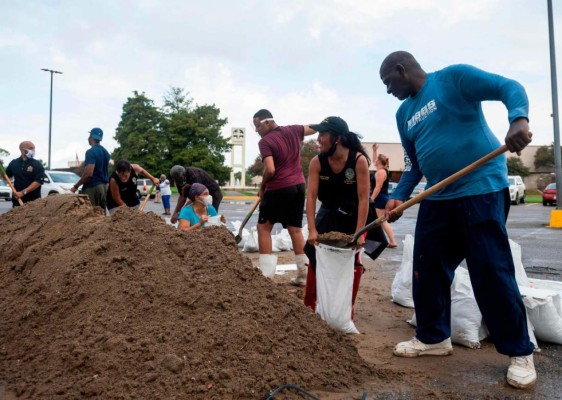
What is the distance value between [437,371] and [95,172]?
5681mm

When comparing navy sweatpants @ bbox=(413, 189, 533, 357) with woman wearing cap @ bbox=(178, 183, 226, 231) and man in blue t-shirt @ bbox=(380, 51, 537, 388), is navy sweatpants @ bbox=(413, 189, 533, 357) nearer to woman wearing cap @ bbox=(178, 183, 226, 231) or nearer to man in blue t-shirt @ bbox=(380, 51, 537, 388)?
man in blue t-shirt @ bbox=(380, 51, 537, 388)

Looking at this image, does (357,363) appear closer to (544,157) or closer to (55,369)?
(55,369)

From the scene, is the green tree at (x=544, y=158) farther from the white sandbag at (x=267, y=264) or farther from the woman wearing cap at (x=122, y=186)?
the white sandbag at (x=267, y=264)

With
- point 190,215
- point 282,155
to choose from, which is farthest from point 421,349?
point 190,215

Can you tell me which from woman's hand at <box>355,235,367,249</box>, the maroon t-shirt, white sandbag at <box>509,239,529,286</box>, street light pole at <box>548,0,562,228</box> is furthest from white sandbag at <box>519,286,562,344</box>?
street light pole at <box>548,0,562,228</box>

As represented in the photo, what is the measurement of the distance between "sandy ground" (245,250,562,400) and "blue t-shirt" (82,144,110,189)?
4.55 meters

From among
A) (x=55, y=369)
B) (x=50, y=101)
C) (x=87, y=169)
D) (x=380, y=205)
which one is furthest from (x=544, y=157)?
(x=55, y=369)

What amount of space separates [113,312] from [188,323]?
1.44ft

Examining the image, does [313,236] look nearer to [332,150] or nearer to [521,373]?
[332,150]

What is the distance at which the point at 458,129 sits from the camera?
301 centimetres

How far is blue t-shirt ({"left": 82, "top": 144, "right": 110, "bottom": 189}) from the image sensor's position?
7.21m

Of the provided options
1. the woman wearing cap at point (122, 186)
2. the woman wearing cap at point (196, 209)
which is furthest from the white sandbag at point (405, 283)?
the woman wearing cap at point (122, 186)

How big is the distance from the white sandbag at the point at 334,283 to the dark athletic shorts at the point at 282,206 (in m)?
1.59

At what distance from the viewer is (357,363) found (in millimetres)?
2996
